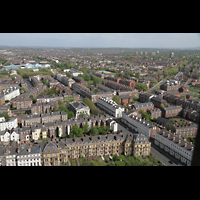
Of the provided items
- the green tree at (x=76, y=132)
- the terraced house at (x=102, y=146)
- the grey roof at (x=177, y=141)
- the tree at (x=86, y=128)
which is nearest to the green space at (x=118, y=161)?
the terraced house at (x=102, y=146)

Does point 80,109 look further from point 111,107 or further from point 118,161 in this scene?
point 118,161

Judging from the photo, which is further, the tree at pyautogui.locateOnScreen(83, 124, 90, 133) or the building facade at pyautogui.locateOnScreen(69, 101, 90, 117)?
the building facade at pyautogui.locateOnScreen(69, 101, 90, 117)

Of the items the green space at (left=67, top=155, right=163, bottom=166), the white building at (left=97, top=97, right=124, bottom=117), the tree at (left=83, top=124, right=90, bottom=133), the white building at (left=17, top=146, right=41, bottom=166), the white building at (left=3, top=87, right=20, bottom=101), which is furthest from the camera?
the white building at (left=3, top=87, right=20, bottom=101)

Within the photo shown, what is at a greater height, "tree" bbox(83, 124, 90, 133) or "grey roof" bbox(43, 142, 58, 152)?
"grey roof" bbox(43, 142, 58, 152)

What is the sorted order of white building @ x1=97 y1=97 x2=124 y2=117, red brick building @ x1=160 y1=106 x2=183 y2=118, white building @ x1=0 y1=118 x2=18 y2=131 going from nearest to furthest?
white building @ x1=0 y1=118 x2=18 y2=131 → white building @ x1=97 y1=97 x2=124 y2=117 → red brick building @ x1=160 y1=106 x2=183 y2=118

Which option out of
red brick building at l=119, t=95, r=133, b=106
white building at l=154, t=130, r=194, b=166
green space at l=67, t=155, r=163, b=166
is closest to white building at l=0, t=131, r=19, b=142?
green space at l=67, t=155, r=163, b=166

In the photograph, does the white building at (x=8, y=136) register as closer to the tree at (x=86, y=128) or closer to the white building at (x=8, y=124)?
the white building at (x=8, y=124)

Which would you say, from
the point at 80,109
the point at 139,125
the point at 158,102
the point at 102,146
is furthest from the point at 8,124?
the point at 158,102

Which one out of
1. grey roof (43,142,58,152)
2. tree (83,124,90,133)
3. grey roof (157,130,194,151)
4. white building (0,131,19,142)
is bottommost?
white building (0,131,19,142)

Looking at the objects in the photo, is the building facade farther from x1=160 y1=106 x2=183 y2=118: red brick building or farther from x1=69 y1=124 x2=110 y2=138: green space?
x1=160 y1=106 x2=183 y2=118: red brick building
